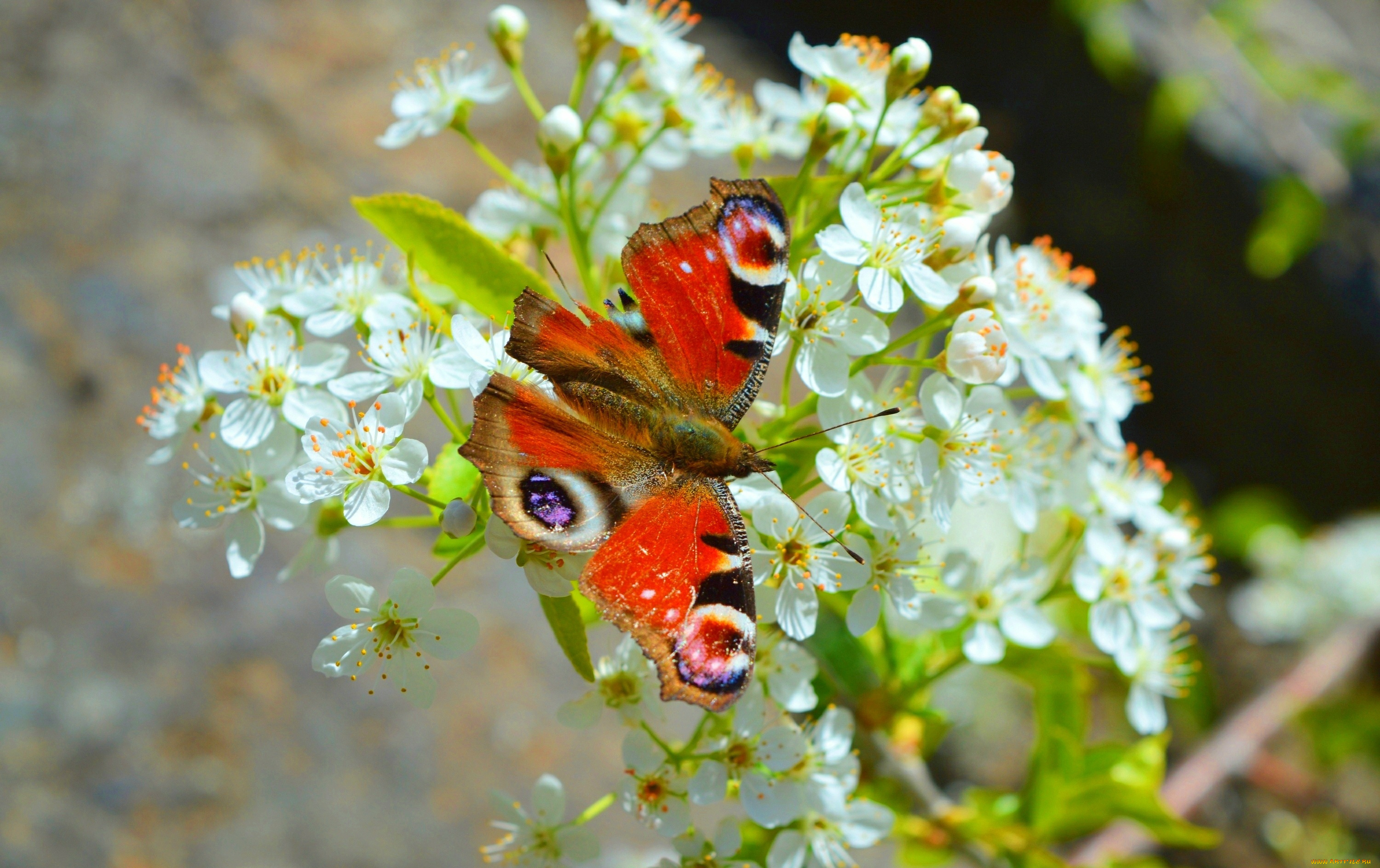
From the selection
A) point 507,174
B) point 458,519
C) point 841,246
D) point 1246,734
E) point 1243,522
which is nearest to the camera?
point 458,519

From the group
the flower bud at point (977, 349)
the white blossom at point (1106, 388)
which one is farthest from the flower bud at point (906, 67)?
the white blossom at point (1106, 388)

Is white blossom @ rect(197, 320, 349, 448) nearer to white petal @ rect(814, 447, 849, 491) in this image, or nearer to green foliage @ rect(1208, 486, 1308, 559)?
white petal @ rect(814, 447, 849, 491)

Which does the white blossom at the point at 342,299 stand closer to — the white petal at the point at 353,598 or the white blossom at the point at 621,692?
the white petal at the point at 353,598

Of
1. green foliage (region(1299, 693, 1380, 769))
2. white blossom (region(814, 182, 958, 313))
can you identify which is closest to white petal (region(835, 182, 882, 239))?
white blossom (region(814, 182, 958, 313))

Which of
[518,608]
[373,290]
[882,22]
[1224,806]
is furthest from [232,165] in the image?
[1224,806]

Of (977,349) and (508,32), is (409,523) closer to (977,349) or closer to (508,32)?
(977,349)

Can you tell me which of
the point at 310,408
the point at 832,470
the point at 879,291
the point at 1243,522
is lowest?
the point at 1243,522

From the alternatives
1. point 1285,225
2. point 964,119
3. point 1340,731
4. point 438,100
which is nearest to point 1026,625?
point 964,119

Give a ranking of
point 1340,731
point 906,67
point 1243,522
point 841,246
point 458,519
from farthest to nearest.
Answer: point 1243,522 < point 1340,731 < point 906,67 < point 841,246 < point 458,519

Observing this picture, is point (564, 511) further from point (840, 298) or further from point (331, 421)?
point (840, 298)
